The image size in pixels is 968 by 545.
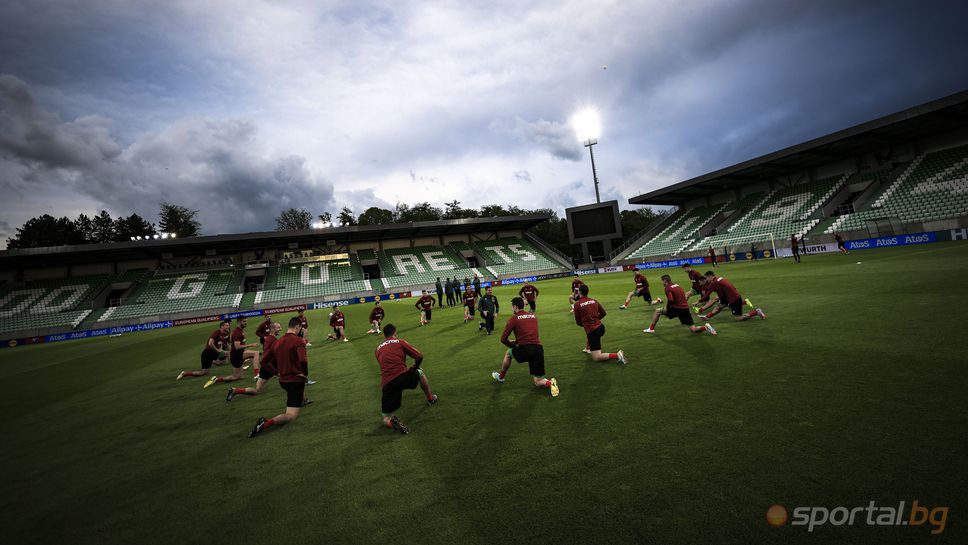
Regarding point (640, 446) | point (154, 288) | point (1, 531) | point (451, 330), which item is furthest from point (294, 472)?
point (154, 288)

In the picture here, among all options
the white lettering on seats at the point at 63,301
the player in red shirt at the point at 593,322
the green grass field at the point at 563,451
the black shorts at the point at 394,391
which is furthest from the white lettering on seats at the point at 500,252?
the black shorts at the point at 394,391

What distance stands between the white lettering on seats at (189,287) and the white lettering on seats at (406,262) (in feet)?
70.8

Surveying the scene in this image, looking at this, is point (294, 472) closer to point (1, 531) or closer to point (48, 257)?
point (1, 531)

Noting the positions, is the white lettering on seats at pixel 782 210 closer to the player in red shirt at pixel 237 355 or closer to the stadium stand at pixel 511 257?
the stadium stand at pixel 511 257

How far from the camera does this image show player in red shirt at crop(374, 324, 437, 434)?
6079 millimetres

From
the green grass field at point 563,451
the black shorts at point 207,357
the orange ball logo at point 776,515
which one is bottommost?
the orange ball logo at point 776,515

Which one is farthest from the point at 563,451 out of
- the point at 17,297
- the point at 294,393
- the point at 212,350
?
the point at 17,297

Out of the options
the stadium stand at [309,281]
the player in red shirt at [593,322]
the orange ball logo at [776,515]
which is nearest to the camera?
the orange ball logo at [776,515]

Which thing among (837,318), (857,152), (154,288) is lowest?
(837,318)

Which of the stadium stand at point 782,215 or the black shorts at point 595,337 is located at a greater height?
the stadium stand at point 782,215

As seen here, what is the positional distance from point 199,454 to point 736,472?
7.25 metres

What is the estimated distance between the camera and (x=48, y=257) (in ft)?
128

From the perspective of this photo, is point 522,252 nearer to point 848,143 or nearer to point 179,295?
point 848,143

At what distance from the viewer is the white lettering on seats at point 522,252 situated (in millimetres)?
54572
